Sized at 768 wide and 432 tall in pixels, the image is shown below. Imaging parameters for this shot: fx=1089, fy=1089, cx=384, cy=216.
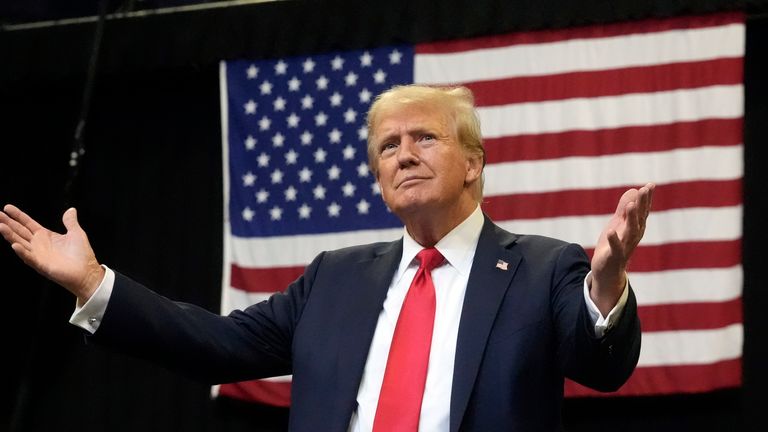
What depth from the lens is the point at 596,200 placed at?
407cm

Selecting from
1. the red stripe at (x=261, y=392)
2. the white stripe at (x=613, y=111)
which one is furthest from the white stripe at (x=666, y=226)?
the red stripe at (x=261, y=392)

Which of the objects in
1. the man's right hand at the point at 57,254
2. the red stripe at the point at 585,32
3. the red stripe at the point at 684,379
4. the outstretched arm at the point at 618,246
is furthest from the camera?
the red stripe at the point at 585,32

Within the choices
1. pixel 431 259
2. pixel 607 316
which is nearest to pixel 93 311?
pixel 431 259

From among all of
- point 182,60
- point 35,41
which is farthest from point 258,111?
point 35,41

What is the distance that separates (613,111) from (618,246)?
2258 millimetres

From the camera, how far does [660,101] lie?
160 inches

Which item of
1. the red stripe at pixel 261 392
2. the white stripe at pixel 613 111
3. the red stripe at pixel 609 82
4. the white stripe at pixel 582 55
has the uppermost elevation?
the white stripe at pixel 582 55

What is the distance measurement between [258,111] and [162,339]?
235 centimetres

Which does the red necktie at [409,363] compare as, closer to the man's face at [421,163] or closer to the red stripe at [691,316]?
the man's face at [421,163]

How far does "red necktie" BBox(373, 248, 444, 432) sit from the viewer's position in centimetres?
220

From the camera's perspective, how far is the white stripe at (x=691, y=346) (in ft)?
12.6

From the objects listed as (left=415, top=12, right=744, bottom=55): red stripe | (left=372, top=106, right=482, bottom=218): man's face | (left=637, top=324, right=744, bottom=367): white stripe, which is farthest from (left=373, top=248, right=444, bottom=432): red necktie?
(left=415, top=12, right=744, bottom=55): red stripe

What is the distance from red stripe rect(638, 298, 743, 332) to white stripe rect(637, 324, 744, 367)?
18 millimetres

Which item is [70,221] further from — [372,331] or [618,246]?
[618,246]
